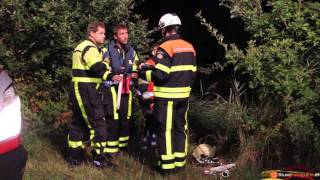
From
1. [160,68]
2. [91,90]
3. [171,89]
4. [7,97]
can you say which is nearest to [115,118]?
[91,90]

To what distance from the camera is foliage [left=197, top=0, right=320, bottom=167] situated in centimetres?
651

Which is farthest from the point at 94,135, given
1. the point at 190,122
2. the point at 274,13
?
the point at 274,13

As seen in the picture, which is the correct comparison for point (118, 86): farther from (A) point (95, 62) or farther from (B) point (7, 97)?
(B) point (7, 97)

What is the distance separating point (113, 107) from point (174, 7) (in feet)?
22.0

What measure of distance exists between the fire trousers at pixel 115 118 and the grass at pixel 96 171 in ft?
0.77

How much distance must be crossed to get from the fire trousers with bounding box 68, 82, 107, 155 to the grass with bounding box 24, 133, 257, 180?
0.33 meters

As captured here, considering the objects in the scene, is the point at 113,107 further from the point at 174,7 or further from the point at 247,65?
the point at 174,7

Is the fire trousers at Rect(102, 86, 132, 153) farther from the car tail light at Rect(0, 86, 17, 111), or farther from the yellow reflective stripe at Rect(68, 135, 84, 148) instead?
the car tail light at Rect(0, 86, 17, 111)

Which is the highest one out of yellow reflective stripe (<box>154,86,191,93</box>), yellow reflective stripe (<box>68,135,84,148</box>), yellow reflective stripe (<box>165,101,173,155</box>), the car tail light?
the car tail light

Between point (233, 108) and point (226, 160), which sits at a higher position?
point (233, 108)

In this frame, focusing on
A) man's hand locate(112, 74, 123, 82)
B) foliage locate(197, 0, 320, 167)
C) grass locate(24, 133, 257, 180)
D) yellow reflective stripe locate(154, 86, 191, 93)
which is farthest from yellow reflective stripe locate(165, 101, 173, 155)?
foliage locate(197, 0, 320, 167)

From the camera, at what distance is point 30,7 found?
8930 millimetres

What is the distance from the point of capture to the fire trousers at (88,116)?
7.13 meters

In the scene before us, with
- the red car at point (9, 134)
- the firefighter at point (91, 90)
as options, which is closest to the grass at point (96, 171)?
the firefighter at point (91, 90)
